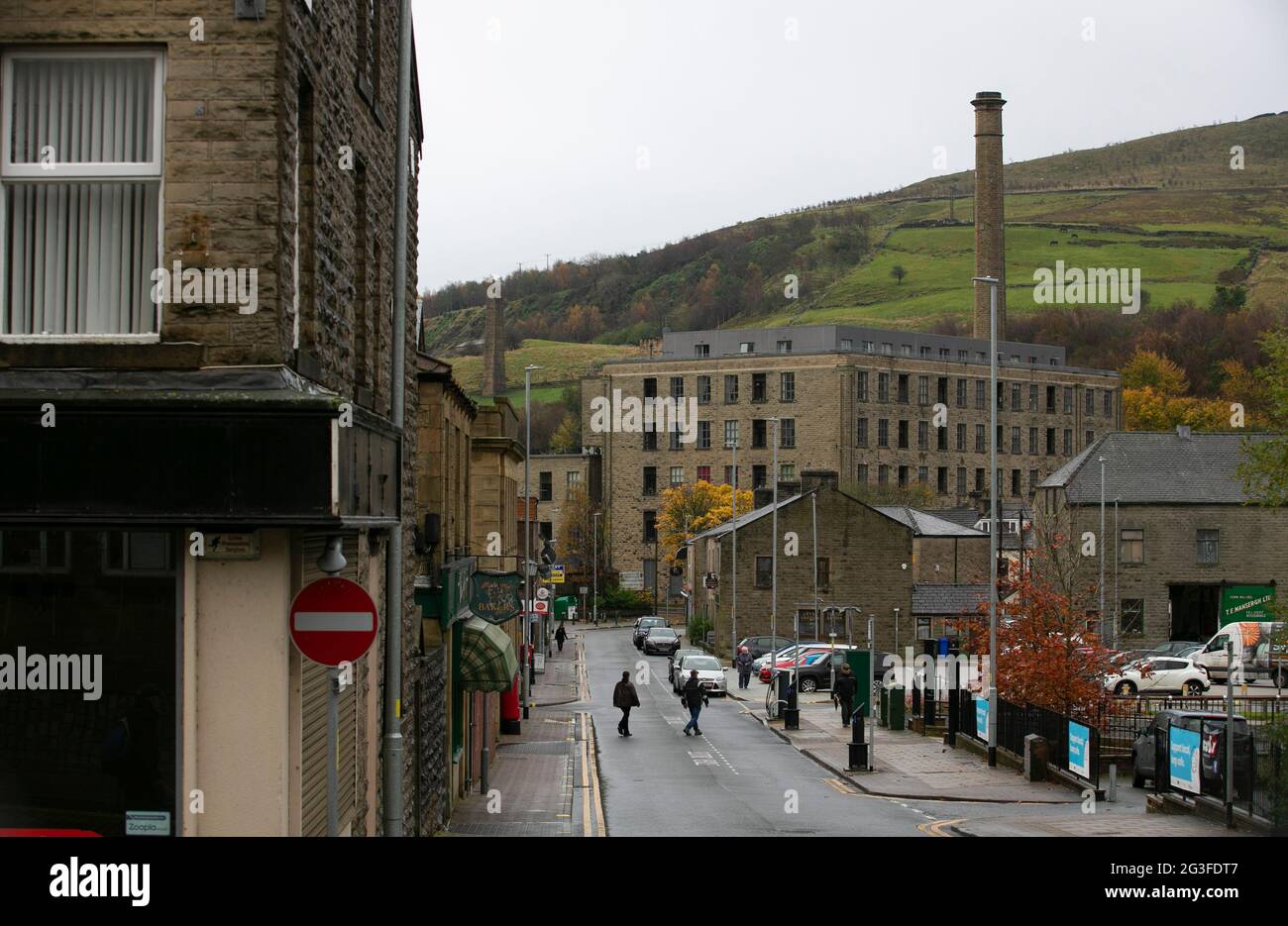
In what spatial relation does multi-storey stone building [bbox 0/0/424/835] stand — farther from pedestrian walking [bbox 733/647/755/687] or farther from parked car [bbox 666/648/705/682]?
pedestrian walking [bbox 733/647/755/687]

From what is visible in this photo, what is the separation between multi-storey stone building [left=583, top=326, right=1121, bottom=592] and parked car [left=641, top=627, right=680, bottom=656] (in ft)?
126

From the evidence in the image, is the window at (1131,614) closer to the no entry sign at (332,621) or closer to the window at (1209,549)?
the window at (1209,549)

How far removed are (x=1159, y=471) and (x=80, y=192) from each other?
60.7 meters

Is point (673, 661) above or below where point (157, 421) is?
below

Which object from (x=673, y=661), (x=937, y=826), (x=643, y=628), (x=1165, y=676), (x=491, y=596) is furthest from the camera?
(x=643, y=628)

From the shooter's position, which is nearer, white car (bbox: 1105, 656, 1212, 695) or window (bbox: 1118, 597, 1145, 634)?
white car (bbox: 1105, 656, 1212, 695)

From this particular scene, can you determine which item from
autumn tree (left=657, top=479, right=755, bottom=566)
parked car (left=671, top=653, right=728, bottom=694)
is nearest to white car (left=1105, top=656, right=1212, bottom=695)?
parked car (left=671, top=653, right=728, bottom=694)

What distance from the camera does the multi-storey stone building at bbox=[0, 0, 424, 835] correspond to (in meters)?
7.80

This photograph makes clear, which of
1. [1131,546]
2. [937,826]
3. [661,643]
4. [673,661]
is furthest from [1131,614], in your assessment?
[937,826]

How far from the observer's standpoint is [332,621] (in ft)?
25.9

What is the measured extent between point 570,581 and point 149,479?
98.5m

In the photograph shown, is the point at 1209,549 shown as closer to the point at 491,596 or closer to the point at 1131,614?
the point at 1131,614
